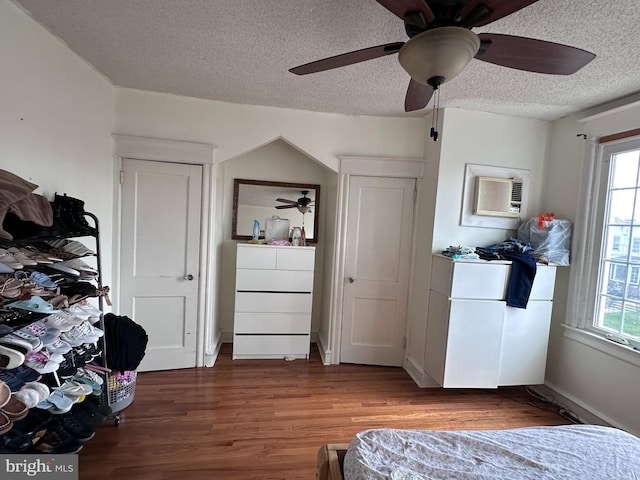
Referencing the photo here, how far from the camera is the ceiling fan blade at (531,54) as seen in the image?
1126mm

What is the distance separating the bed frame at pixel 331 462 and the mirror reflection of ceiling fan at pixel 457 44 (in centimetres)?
149

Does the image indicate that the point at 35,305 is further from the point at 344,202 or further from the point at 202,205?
the point at 344,202

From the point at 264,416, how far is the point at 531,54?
8.29 ft

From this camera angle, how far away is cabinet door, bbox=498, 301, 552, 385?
242cm

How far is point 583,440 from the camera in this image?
1155mm

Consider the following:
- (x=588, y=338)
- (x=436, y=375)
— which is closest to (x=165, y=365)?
(x=436, y=375)

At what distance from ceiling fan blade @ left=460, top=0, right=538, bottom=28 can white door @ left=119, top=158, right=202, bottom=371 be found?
227 centimetres

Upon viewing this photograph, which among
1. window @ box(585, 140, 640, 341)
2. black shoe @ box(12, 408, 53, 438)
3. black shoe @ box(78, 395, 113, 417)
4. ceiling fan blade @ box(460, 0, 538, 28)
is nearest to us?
ceiling fan blade @ box(460, 0, 538, 28)

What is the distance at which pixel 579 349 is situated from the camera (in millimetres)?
2379

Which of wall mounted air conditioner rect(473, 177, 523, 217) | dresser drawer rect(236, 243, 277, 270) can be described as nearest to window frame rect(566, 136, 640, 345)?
wall mounted air conditioner rect(473, 177, 523, 217)

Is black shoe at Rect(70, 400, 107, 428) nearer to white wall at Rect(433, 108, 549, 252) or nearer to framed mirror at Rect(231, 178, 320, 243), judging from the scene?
framed mirror at Rect(231, 178, 320, 243)

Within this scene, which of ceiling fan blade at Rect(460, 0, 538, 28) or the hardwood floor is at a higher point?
ceiling fan blade at Rect(460, 0, 538, 28)

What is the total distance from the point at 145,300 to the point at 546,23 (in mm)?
3290

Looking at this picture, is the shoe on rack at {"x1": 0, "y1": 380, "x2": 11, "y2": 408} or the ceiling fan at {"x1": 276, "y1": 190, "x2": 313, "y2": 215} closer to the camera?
the shoe on rack at {"x1": 0, "y1": 380, "x2": 11, "y2": 408}
